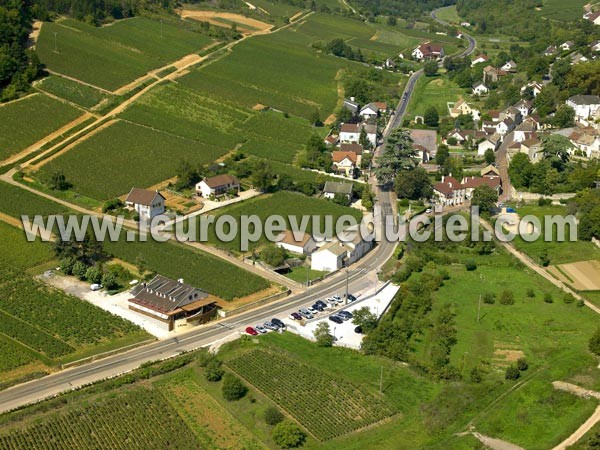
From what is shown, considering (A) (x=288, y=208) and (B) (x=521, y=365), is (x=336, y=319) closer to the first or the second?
(B) (x=521, y=365)

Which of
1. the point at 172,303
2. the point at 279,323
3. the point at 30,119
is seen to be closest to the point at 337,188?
the point at 279,323

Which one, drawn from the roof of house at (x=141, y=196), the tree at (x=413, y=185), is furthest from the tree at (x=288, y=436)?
the tree at (x=413, y=185)

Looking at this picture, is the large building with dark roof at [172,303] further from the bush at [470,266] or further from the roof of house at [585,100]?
the roof of house at [585,100]

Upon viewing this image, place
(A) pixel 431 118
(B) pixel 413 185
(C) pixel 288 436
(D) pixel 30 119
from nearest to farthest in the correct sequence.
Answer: (C) pixel 288 436 < (B) pixel 413 185 < (D) pixel 30 119 < (A) pixel 431 118

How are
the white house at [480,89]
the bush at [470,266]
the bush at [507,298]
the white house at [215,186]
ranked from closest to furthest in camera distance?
the bush at [507,298], the bush at [470,266], the white house at [215,186], the white house at [480,89]

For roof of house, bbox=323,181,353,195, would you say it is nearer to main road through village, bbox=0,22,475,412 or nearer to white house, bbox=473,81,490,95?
main road through village, bbox=0,22,475,412
